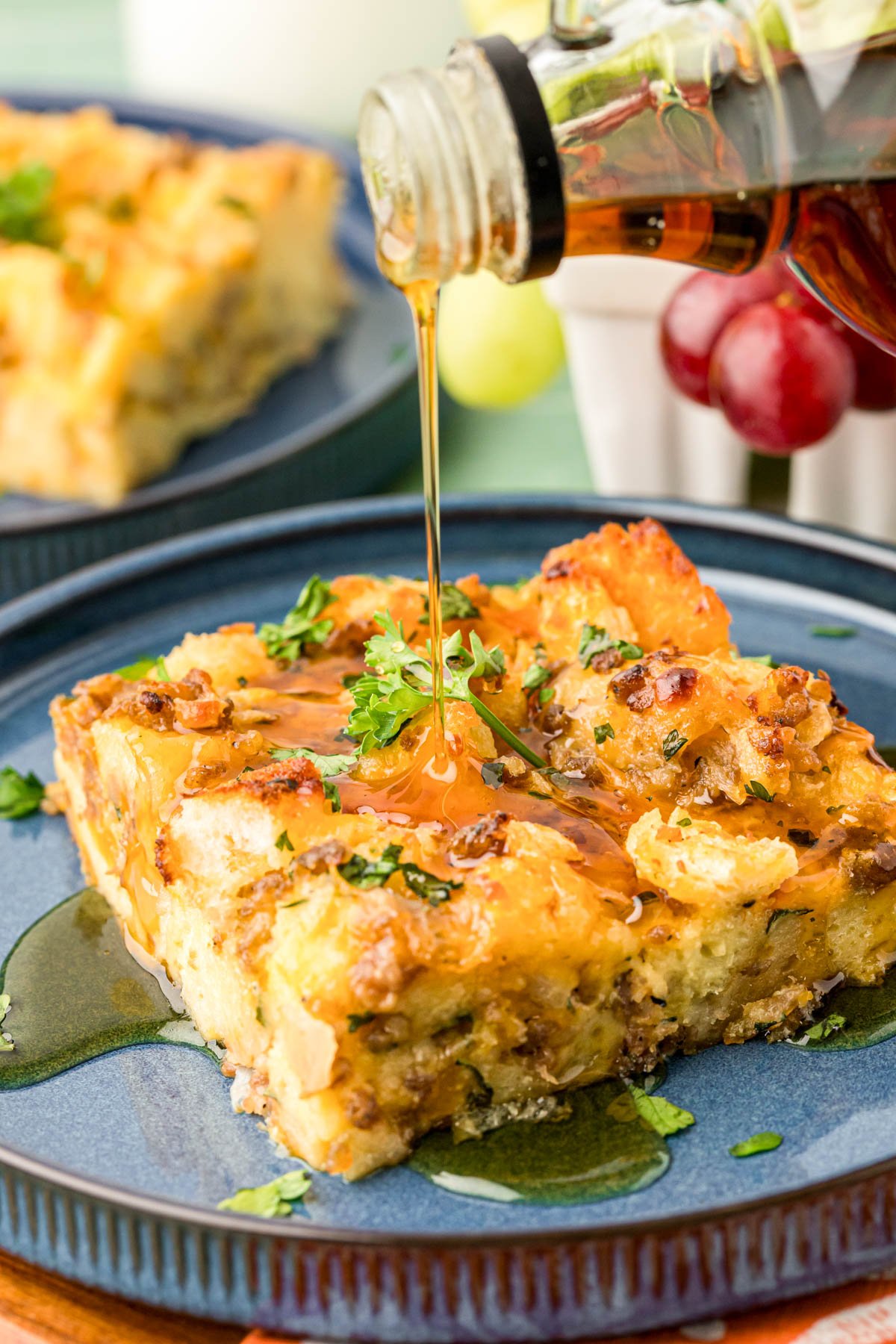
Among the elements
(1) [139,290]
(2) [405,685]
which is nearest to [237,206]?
(1) [139,290]

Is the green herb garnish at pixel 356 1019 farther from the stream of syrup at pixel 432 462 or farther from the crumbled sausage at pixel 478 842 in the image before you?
the stream of syrup at pixel 432 462

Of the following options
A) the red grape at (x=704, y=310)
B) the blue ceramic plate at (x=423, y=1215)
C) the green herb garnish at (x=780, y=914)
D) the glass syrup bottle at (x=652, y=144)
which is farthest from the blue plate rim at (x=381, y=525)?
the green herb garnish at (x=780, y=914)

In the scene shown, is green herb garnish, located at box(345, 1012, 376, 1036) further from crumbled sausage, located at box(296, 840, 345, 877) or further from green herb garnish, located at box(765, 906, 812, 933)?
green herb garnish, located at box(765, 906, 812, 933)

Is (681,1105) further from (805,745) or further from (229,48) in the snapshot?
(229,48)

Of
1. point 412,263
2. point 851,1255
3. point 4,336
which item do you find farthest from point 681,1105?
point 4,336

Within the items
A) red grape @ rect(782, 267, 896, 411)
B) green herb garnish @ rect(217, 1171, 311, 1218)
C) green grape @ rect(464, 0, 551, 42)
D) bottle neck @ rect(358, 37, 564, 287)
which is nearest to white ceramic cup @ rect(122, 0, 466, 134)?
green grape @ rect(464, 0, 551, 42)

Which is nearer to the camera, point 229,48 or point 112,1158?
point 112,1158
